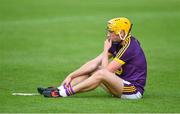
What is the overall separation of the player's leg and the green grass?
215mm

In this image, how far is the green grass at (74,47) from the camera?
46.4ft

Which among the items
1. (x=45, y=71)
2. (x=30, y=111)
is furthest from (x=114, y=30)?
(x=45, y=71)

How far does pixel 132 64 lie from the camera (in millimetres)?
14633

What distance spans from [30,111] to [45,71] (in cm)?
590

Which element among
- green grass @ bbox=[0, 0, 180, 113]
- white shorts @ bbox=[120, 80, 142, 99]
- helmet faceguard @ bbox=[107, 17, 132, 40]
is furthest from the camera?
helmet faceguard @ bbox=[107, 17, 132, 40]

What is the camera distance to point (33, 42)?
25469 mm

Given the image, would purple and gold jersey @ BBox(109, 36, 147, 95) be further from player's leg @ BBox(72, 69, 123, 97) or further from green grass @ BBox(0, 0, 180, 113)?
green grass @ BBox(0, 0, 180, 113)

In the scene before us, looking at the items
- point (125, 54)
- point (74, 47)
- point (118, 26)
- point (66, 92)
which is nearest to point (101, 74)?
point (125, 54)

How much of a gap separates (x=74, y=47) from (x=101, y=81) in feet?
33.9

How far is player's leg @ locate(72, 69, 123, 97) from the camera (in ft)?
46.8

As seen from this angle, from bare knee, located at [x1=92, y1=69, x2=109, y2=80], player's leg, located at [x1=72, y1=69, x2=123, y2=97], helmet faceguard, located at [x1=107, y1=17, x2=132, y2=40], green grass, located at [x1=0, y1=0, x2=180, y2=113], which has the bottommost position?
green grass, located at [x1=0, y1=0, x2=180, y2=113]

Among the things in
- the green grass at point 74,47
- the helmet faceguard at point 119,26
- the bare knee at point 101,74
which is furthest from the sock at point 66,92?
the helmet faceguard at point 119,26

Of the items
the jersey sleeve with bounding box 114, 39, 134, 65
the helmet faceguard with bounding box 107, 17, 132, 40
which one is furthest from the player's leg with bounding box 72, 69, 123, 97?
the helmet faceguard with bounding box 107, 17, 132, 40

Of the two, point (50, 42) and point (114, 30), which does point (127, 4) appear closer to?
point (50, 42)
